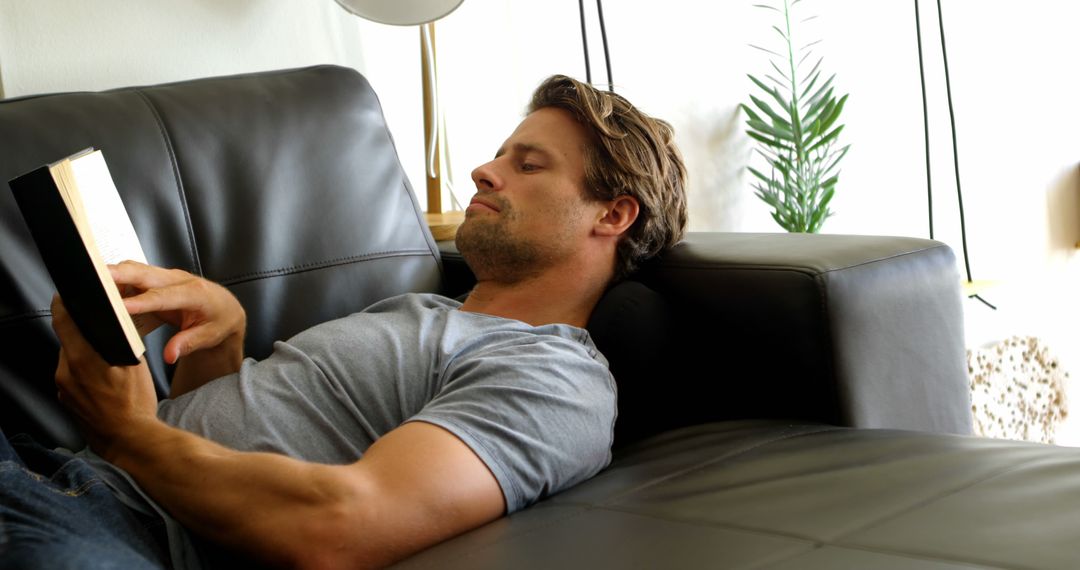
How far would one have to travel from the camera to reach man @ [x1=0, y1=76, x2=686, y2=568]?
3.16ft

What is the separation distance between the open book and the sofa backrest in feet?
0.93

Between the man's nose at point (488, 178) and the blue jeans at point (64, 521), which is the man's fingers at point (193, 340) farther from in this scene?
the man's nose at point (488, 178)

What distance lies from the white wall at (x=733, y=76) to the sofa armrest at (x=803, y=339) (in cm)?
99

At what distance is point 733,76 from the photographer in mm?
2896

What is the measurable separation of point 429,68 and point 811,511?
134 centimetres

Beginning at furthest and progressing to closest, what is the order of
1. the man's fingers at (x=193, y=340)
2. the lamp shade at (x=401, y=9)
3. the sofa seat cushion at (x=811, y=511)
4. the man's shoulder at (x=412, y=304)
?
the lamp shade at (x=401, y=9) → the man's shoulder at (x=412, y=304) → the man's fingers at (x=193, y=340) → the sofa seat cushion at (x=811, y=511)

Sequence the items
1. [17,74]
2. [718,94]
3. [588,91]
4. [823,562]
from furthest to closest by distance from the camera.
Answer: [718,94]
[17,74]
[588,91]
[823,562]

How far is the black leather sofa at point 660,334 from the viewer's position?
3.19 feet

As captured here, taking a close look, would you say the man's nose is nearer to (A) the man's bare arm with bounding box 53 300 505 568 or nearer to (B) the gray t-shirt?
(B) the gray t-shirt

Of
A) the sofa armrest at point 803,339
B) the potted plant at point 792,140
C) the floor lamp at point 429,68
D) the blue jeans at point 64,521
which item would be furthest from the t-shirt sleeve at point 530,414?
the potted plant at point 792,140

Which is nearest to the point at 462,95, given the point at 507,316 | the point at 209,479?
the point at 507,316

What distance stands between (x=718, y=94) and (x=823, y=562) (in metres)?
2.15

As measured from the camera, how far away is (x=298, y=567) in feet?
3.11

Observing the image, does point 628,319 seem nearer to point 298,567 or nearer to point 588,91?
point 588,91
